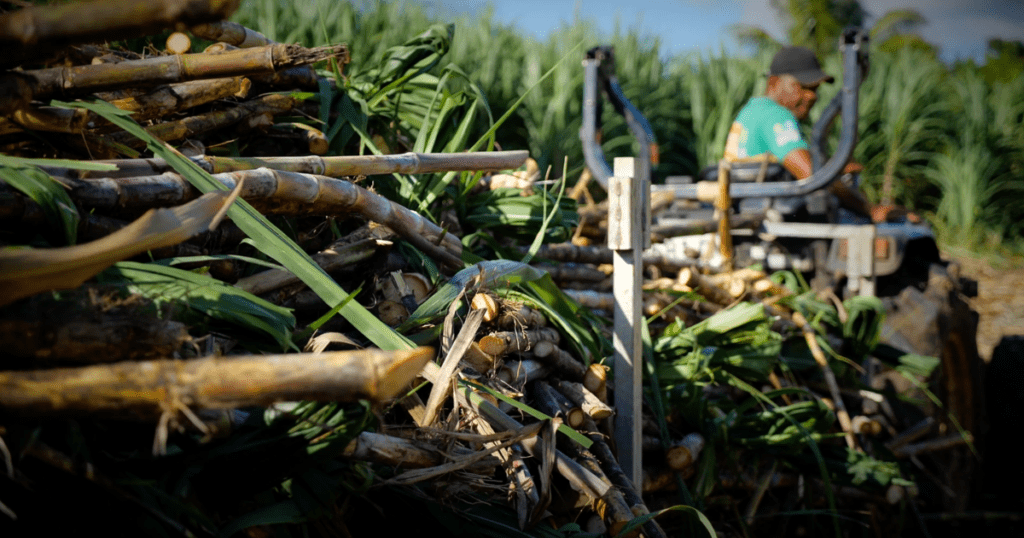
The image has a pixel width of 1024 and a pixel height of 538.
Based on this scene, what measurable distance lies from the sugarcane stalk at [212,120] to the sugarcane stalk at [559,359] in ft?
3.91

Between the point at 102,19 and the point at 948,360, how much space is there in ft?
16.2

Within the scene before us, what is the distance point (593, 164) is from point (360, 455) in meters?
3.61

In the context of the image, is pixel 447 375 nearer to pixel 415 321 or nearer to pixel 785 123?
pixel 415 321

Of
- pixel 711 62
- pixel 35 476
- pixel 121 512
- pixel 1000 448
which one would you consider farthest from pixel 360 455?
pixel 711 62

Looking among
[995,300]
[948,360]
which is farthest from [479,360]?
[995,300]

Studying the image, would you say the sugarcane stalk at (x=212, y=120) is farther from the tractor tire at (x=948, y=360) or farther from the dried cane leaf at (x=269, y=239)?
the tractor tire at (x=948, y=360)

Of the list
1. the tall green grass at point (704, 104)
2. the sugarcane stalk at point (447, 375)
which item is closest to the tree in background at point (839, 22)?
the tall green grass at point (704, 104)

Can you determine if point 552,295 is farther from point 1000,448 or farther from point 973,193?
point 973,193

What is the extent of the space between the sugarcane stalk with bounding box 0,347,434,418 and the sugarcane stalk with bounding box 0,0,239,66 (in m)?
0.46

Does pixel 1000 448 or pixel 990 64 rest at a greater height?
pixel 990 64

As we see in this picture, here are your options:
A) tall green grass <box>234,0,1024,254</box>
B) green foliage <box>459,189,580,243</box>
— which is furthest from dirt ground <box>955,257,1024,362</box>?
green foliage <box>459,189,580,243</box>

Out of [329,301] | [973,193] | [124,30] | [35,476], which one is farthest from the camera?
[973,193]

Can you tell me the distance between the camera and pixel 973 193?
37.4ft

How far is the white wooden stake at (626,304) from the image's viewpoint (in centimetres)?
246
